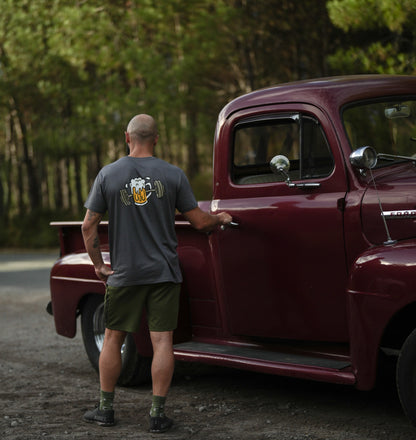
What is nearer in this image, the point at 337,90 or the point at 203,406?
the point at 337,90

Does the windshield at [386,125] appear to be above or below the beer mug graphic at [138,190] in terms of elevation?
above

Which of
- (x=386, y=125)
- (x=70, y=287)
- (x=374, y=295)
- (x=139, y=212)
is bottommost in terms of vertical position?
(x=70, y=287)

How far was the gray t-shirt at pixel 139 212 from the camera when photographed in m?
4.93

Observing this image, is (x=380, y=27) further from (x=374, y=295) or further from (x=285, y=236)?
(x=374, y=295)

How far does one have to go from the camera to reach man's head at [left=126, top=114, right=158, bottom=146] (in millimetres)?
5012

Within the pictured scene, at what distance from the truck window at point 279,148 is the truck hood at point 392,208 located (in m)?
0.39

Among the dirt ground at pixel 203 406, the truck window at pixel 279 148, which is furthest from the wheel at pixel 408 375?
the truck window at pixel 279 148

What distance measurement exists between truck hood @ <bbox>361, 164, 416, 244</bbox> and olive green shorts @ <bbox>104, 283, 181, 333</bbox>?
120 cm

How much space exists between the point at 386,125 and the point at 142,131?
5.10ft

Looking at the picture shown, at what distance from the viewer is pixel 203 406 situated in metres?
5.60

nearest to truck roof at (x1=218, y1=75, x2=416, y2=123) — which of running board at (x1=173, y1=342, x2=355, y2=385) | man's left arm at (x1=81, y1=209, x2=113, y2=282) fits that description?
man's left arm at (x1=81, y1=209, x2=113, y2=282)

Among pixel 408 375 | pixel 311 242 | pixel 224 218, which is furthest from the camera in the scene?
pixel 224 218

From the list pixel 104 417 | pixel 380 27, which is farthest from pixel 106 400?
pixel 380 27

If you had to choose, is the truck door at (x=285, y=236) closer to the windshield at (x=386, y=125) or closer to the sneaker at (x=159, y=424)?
the windshield at (x=386, y=125)
